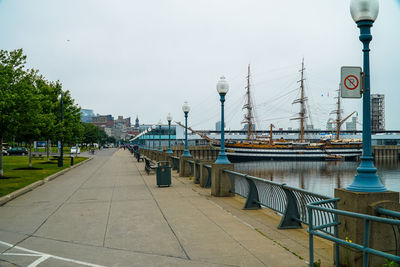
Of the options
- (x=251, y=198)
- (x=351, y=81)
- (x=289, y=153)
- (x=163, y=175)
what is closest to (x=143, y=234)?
(x=251, y=198)

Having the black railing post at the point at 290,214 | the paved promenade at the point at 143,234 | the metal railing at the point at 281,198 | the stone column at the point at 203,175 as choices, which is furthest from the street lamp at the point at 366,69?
the stone column at the point at 203,175

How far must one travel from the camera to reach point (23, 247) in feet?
22.8

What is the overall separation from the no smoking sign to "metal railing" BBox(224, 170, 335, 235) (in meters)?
1.75

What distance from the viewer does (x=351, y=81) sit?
17.7 feet

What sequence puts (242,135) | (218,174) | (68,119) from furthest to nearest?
1. (242,135)
2. (68,119)
3. (218,174)

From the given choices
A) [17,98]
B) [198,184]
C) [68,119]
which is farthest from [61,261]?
[68,119]

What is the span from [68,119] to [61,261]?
3211cm

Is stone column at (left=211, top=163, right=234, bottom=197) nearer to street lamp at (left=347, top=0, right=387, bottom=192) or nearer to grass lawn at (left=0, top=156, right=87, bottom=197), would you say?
street lamp at (left=347, top=0, right=387, bottom=192)

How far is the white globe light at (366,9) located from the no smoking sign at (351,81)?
79 centimetres

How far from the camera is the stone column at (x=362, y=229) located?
4789 millimetres

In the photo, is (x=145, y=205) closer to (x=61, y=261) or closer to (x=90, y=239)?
(x=90, y=239)

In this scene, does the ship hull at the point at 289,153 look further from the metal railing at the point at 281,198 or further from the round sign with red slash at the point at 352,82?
the round sign with red slash at the point at 352,82

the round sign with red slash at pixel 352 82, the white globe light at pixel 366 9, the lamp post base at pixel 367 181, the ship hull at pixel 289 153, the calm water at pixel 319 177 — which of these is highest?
the white globe light at pixel 366 9

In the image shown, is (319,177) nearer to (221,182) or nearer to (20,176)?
(20,176)
